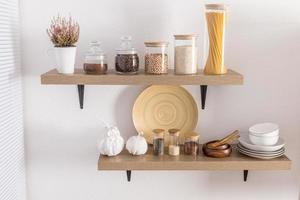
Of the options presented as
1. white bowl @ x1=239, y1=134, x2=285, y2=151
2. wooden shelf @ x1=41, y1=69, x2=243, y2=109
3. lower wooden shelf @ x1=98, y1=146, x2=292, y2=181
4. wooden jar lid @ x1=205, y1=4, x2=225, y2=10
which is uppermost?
wooden jar lid @ x1=205, y1=4, x2=225, y2=10

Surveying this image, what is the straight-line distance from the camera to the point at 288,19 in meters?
1.46

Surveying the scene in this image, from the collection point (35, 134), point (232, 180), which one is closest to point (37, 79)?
point (35, 134)

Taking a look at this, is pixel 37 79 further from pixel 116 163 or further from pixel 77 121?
pixel 116 163

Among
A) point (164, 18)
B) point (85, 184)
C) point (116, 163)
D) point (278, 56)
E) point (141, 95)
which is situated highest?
point (164, 18)

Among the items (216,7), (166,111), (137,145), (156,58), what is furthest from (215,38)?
(137,145)

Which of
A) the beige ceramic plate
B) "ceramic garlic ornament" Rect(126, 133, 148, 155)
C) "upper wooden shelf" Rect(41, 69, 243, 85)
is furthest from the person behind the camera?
the beige ceramic plate

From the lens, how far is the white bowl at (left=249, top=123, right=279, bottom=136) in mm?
1351

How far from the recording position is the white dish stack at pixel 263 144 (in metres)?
1.34

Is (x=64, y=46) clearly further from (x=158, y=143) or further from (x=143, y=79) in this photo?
(x=158, y=143)

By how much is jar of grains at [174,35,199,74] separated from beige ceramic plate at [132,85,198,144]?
20 cm

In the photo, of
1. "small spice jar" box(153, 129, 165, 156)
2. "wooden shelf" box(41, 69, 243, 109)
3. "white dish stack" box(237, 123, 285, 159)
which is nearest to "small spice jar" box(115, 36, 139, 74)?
"wooden shelf" box(41, 69, 243, 109)

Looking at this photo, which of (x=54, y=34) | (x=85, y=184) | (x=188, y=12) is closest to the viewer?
(x=54, y=34)

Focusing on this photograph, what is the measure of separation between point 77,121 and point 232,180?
68 cm

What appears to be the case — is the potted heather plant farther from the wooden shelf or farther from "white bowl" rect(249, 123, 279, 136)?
"white bowl" rect(249, 123, 279, 136)
